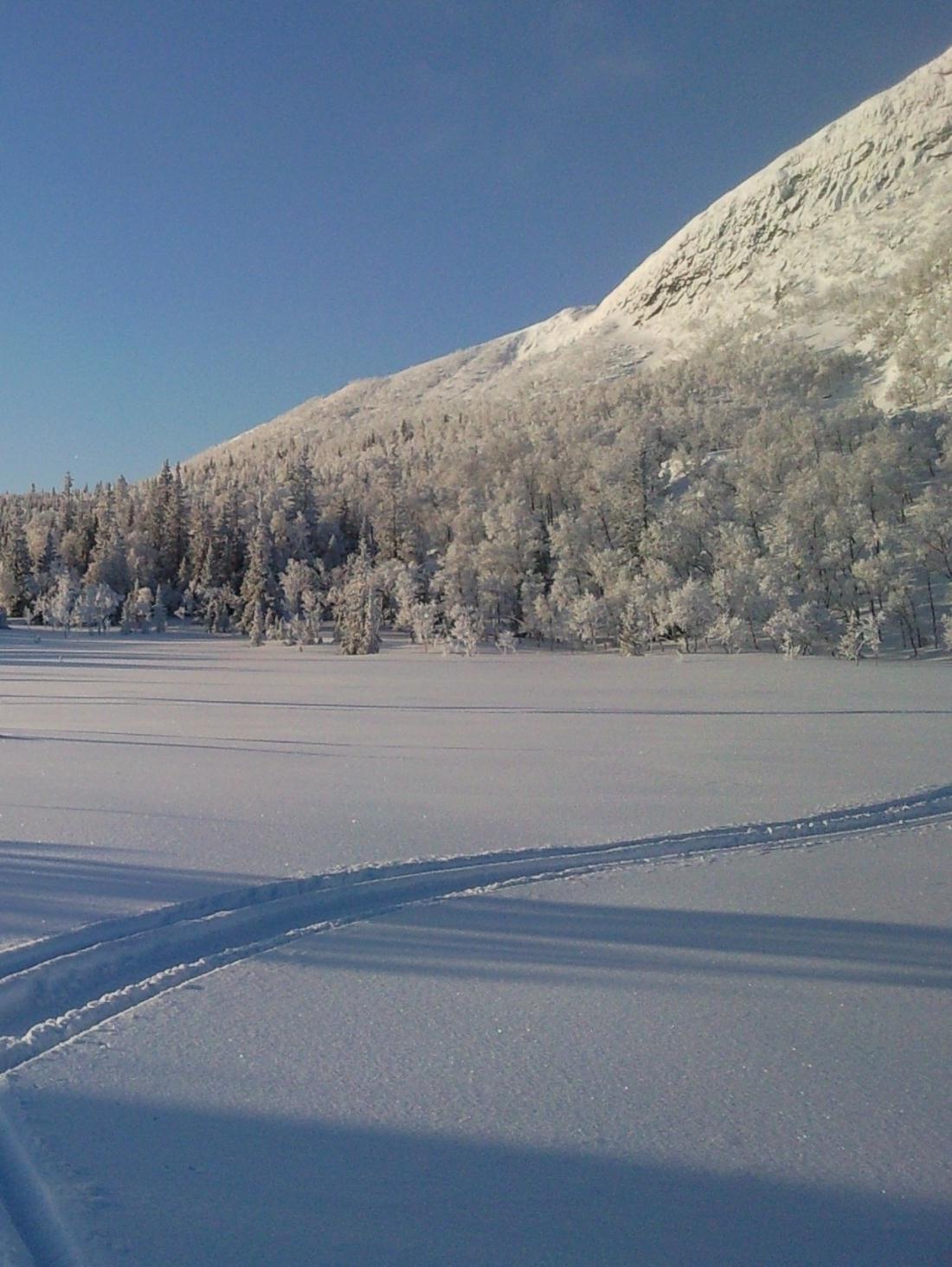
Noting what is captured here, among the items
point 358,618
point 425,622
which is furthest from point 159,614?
point 425,622

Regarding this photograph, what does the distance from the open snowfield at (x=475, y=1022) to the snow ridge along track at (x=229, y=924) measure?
3 cm

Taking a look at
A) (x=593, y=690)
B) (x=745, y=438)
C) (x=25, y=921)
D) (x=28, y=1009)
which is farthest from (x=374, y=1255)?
(x=745, y=438)

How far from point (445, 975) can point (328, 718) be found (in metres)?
18.4

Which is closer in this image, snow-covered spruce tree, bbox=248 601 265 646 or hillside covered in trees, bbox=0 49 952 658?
hillside covered in trees, bbox=0 49 952 658

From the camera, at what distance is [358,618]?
66.5 m

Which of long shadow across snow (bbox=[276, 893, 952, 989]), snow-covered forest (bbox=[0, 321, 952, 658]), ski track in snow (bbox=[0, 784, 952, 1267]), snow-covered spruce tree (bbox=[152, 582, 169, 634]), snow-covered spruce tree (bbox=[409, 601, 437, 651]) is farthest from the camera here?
snow-covered spruce tree (bbox=[152, 582, 169, 634])

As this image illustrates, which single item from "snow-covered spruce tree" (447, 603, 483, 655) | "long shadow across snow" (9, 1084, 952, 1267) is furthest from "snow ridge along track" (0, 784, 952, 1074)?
"snow-covered spruce tree" (447, 603, 483, 655)

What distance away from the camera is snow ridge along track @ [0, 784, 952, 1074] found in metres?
5.18

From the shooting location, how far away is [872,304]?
136375 mm

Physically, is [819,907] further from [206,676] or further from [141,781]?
[206,676]

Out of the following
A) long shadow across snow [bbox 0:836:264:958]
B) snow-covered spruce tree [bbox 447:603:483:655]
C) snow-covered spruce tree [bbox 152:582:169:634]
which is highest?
snow-covered spruce tree [bbox 152:582:169:634]

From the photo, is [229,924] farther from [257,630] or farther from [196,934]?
[257,630]

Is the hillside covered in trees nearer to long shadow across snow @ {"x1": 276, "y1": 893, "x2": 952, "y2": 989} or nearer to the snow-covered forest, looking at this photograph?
the snow-covered forest

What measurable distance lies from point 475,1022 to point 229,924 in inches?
98.4
